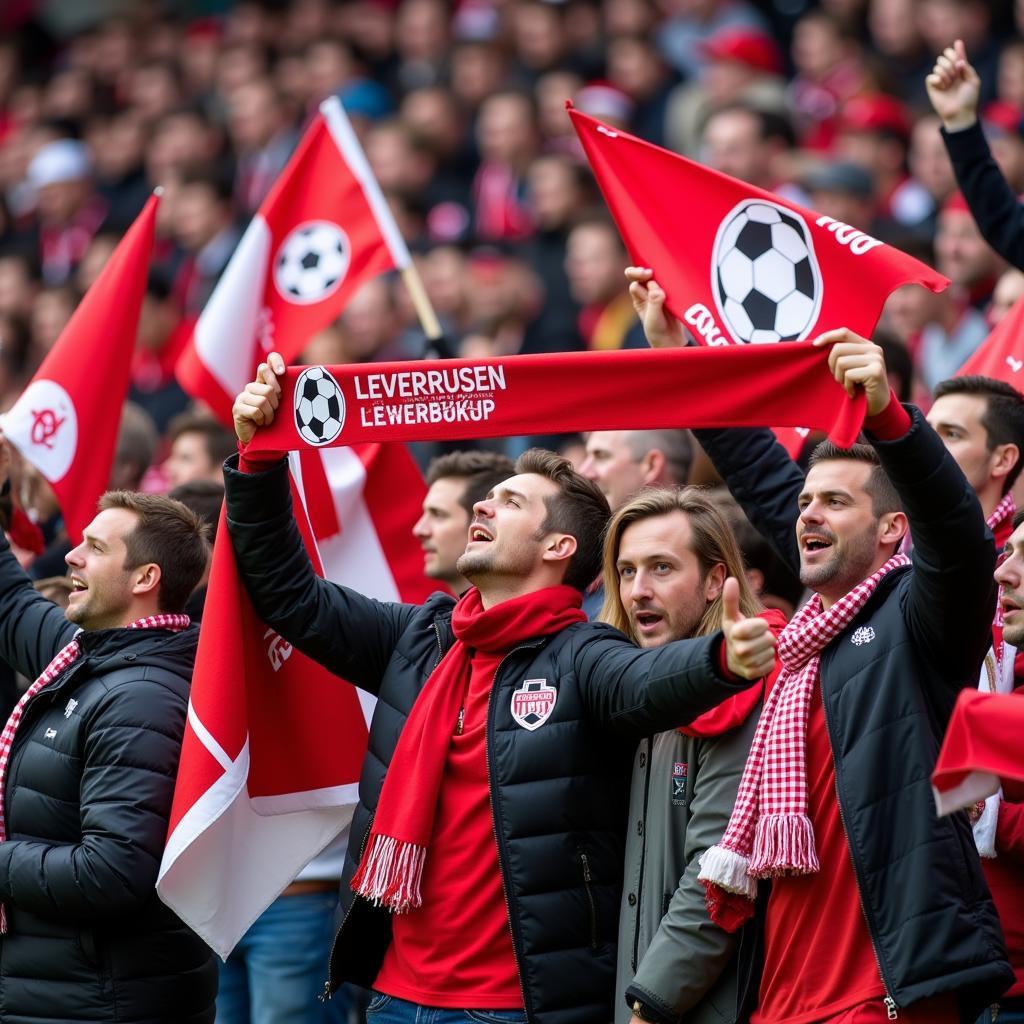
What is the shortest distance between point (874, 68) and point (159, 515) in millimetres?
6440

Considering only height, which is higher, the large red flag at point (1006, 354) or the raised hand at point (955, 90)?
the raised hand at point (955, 90)

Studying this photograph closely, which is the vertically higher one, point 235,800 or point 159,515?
point 159,515

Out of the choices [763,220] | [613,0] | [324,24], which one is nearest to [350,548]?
[763,220]

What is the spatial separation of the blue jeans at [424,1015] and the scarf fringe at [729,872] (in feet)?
1.94

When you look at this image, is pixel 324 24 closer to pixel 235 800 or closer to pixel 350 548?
pixel 350 548

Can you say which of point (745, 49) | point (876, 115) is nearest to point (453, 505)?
point (876, 115)

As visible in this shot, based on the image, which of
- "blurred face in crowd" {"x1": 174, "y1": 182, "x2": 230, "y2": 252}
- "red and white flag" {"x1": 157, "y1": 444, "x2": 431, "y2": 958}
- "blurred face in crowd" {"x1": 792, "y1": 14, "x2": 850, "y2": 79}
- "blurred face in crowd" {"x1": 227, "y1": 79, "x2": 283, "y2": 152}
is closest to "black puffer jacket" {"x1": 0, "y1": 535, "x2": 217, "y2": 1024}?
A: "red and white flag" {"x1": 157, "y1": 444, "x2": 431, "y2": 958}

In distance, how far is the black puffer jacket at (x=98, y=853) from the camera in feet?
15.4

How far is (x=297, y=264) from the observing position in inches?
268

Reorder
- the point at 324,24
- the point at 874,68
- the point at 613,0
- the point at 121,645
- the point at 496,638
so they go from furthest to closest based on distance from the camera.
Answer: the point at 324,24
the point at 613,0
the point at 874,68
the point at 121,645
the point at 496,638

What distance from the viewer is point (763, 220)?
206 inches

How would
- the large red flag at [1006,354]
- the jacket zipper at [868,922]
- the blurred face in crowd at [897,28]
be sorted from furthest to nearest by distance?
the blurred face in crowd at [897,28], the large red flag at [1006,354], the jacket zipper at [868,922]

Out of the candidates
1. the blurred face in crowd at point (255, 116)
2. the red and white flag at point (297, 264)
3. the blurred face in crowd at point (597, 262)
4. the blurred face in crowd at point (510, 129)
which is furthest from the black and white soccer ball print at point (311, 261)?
the blurred face in crowd at point (255, 116)

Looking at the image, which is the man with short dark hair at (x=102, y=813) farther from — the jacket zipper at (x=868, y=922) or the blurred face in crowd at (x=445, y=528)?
the jacket zipper at (x=868, y=922)
